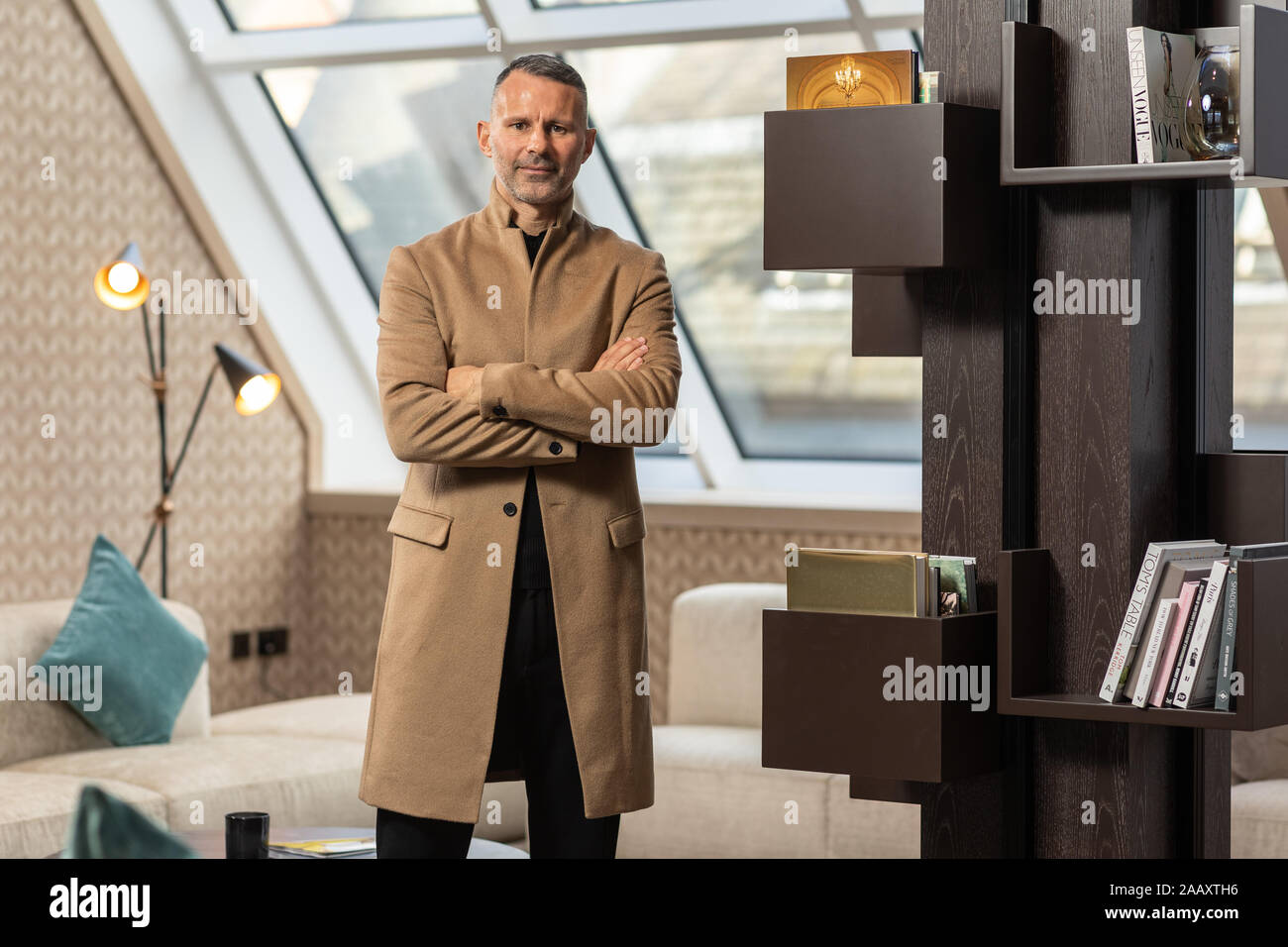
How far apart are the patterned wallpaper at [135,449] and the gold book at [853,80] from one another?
2760 mm

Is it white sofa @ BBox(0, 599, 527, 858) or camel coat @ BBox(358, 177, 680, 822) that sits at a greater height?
camel coat @ BBox(358, 177, 680, 822)

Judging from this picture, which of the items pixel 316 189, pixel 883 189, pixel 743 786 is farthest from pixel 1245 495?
pixel 316 189

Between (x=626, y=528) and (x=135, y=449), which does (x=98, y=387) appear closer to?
(x=135, y=449)

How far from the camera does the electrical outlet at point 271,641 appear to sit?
5.57 m

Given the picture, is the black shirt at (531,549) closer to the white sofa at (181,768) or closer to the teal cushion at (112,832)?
the teal cushion at (112,832)

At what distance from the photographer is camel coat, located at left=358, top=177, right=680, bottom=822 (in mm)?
2193

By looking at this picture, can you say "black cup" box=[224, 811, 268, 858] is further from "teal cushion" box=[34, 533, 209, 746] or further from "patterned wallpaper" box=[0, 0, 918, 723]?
"patterned wallpaper" box=[0, 0, 918, 723]

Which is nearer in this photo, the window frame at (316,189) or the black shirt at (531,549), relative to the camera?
the black shirt at (531,549)

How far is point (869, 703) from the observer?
2.06 meters

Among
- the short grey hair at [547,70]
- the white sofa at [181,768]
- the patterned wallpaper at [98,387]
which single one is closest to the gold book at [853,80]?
the short grey hair at [547,70]

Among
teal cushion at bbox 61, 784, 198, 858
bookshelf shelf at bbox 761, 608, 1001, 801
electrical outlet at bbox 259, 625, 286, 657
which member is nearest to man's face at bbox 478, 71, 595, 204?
bookshelf shelf at bbox 761, 608, 1001, 801

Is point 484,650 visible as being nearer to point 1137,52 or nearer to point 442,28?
point 1137,52

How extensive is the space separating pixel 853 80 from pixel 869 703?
2.52 feet
